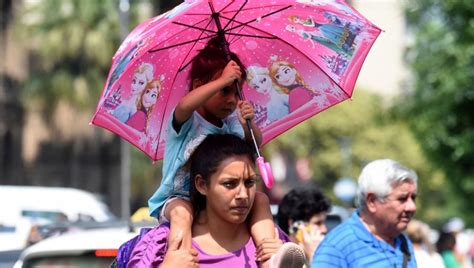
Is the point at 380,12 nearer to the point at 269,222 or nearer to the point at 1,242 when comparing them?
the point at 1,242

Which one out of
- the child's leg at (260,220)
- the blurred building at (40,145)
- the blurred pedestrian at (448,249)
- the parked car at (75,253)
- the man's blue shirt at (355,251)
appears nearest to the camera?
the child's leg at (260,220)

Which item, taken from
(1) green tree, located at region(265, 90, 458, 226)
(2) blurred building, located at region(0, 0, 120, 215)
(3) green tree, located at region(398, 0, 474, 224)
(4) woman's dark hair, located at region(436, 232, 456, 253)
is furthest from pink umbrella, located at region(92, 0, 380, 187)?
(1) green tree, located at region(265, 90, 458, 226)

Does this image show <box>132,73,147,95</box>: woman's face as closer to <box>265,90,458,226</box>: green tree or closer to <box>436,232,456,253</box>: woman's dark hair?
<box>436,232,456,253</box>: woman's dark hair

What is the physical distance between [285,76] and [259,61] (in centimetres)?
16

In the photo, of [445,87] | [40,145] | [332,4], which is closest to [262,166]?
[332,4]

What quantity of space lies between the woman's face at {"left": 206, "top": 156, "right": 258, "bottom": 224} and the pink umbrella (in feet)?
2.10

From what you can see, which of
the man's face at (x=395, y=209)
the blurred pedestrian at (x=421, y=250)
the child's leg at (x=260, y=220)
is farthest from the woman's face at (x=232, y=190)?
the blurred pedestrian at (x=421, y=250)

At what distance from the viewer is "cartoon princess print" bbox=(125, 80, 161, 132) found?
5.59 m

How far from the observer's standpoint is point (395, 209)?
22.1ft

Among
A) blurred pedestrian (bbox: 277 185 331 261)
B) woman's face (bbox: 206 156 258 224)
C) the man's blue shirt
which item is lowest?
the man's blue shirt

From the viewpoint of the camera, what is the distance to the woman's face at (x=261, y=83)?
5699 mm

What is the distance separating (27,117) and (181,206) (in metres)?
45.7

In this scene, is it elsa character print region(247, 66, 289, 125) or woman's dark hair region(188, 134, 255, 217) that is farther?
elsa character print region(247, 66, 289, 125)

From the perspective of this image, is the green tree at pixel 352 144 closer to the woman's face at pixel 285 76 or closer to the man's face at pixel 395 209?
the man's face at pixel 395 209
